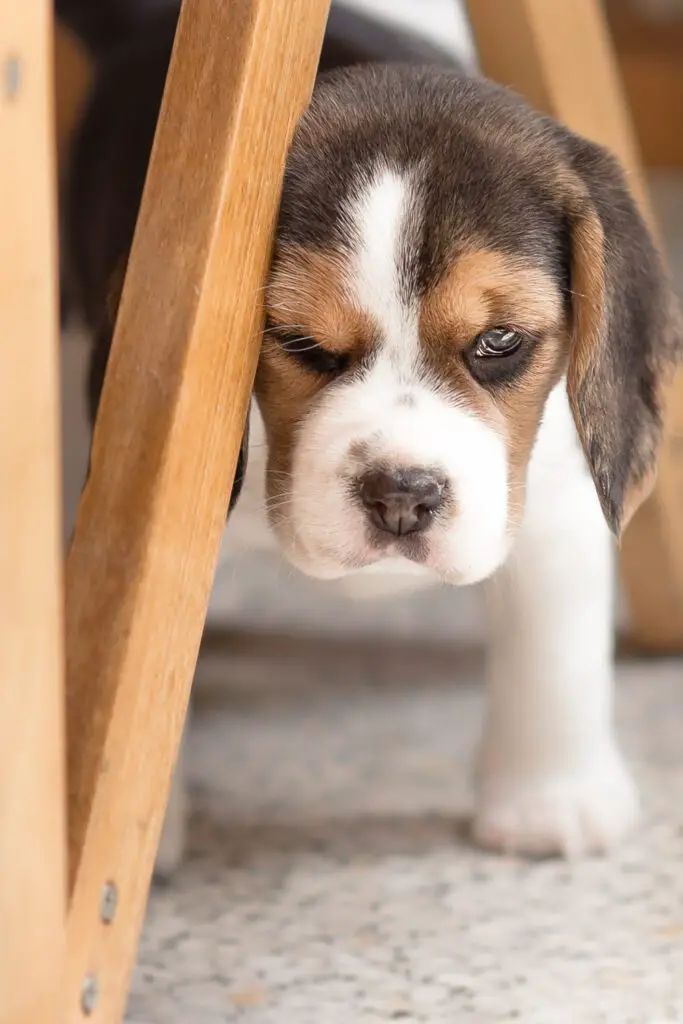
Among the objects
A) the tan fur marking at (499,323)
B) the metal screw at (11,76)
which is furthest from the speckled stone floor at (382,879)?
the metal screw at (11,76)

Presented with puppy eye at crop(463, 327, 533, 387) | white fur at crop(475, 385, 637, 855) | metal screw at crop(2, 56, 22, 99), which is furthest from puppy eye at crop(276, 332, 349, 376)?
metal screw at crop(2, 56, 22, 99)

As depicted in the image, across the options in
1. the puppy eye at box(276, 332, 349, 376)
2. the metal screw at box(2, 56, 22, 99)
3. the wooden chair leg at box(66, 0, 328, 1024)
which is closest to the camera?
the metal screw at box(2, 56, 22, 99)

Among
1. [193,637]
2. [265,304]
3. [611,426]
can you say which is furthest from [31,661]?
[611,426]

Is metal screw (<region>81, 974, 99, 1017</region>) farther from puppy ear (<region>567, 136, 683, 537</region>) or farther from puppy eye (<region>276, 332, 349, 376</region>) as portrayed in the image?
puppy ear (<region>567, 136, 683, 537</region>)

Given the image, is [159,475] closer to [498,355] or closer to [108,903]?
[108,903]

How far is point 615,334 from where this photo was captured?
1669 mm

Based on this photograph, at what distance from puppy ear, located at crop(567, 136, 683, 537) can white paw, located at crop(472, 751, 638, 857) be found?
45 centimetres

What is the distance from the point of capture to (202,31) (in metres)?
1.37

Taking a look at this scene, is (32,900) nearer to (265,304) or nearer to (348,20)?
(265,304)

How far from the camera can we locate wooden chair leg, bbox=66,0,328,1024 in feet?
4.21

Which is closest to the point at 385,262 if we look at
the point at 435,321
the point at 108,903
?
the point at 435,321

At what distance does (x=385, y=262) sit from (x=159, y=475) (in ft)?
1.30

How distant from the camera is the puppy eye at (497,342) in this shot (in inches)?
63.2

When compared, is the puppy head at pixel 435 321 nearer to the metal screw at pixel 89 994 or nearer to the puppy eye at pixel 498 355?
the puppy eye at pixel 498 355
